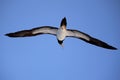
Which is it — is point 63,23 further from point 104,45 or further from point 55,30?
point 104,45

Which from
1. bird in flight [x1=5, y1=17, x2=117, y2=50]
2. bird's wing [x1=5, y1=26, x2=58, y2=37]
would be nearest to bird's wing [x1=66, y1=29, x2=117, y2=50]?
bird in flight [x1=5, y1=17, x2=117, y2=50]

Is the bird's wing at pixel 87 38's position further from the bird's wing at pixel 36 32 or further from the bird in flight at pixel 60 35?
the bird's wing at pixel 36 32

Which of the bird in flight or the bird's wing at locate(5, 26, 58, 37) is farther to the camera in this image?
the bird's wing at locate(5, 26, 58, 37)

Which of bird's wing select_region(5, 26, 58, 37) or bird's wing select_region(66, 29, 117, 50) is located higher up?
bird's wing select_region(5, 26, 58, 37)

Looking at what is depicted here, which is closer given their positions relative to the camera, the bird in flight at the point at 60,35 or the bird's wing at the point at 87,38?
the bird in flight at the point at 60,35

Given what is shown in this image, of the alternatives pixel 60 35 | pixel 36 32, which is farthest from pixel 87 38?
pixel 36 32

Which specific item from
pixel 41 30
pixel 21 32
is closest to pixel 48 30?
pixel 41 30

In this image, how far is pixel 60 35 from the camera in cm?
590

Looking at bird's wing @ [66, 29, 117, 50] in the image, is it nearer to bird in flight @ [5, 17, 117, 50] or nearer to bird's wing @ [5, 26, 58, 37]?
bird in flight @ [5, 17, 117, 50]

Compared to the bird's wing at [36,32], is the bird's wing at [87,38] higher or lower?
lower

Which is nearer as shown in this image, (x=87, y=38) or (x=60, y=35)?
(x=60, y=35)

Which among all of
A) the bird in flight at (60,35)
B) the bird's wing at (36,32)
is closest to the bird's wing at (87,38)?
the bird in flight at (60,35)

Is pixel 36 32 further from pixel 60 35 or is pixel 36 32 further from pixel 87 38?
pixel 87 38

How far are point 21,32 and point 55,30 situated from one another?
0.83 metres
